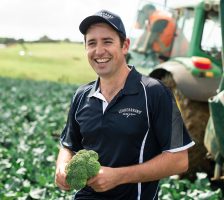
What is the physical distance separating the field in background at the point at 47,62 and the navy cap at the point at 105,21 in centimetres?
4026

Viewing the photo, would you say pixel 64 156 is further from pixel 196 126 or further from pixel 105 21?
pixel 196 126

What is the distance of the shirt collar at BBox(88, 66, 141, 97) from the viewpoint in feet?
8.39

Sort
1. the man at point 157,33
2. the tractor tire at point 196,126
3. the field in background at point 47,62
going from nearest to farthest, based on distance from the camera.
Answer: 1. the tractor tire at point 196,126
2. the man at point 157,33
3. the field in background at point 47,62

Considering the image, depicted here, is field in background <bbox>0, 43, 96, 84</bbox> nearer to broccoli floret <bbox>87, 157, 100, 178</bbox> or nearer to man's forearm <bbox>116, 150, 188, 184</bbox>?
man's forearm <bbox>116, 150, 188, 184</bbox>

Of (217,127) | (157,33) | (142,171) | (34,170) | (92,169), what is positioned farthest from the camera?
(157,33)

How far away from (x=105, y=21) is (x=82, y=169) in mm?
730

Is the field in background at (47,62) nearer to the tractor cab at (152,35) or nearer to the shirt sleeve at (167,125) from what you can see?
the tractor cab at (152,35)

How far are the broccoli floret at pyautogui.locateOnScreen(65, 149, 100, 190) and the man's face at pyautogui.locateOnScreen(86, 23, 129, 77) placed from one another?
1.45 feet

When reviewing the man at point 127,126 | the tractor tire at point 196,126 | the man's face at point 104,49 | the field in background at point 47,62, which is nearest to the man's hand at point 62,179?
the man at point 127,126

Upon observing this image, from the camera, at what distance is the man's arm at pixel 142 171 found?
2.31 metres

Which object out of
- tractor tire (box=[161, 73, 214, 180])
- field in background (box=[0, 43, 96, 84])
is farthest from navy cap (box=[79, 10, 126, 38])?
field in background (box=[0, 43, 96, 84])

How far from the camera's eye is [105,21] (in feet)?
8.16

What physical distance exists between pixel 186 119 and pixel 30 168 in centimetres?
184

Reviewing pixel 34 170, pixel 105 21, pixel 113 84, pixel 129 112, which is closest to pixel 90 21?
pixel 105 21
